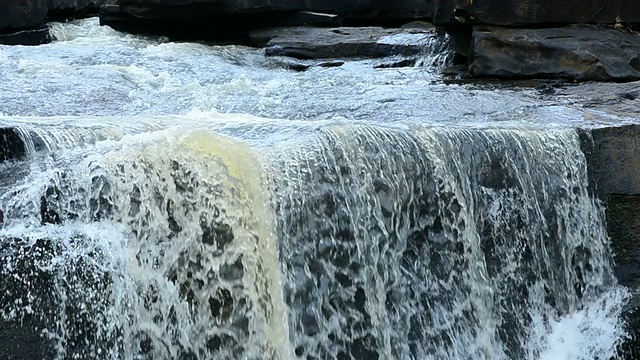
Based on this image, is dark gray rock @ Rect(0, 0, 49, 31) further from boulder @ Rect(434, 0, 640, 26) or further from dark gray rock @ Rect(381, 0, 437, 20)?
boulder @ Rect(434, 0, 640, 26)

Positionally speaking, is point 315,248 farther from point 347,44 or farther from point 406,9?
point 406,9

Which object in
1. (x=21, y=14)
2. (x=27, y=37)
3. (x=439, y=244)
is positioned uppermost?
(x=21, y=14)

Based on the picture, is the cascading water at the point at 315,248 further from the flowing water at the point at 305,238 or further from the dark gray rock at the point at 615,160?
the dark gray rock at the point at 615,160

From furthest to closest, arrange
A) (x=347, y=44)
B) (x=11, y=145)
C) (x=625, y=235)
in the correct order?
(x=347, y=44)
(x=625, y=235)
(x=11, y=145)

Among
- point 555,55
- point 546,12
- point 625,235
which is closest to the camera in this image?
point 625,235

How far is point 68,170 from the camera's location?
13.9 ft

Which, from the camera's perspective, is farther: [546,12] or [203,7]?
[203,7]

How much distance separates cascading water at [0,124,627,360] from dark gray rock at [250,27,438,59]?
489cm

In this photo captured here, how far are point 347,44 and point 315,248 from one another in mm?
6193

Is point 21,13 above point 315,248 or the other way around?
above

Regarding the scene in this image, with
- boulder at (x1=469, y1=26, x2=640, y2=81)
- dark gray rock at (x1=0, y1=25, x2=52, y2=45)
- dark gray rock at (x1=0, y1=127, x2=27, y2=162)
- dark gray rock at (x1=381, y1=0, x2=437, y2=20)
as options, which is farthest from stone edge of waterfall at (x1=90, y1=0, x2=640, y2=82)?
dark gray rock at (x1=0, y1=127, x2=27, y2=162)

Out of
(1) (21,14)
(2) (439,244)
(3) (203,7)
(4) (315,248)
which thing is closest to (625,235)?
(2) (439,244)

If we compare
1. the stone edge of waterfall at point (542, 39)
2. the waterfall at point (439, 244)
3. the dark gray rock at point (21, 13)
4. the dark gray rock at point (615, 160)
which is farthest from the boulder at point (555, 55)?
the dark gray rock at point (21, 13)

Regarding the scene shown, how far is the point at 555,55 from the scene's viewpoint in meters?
8.38
